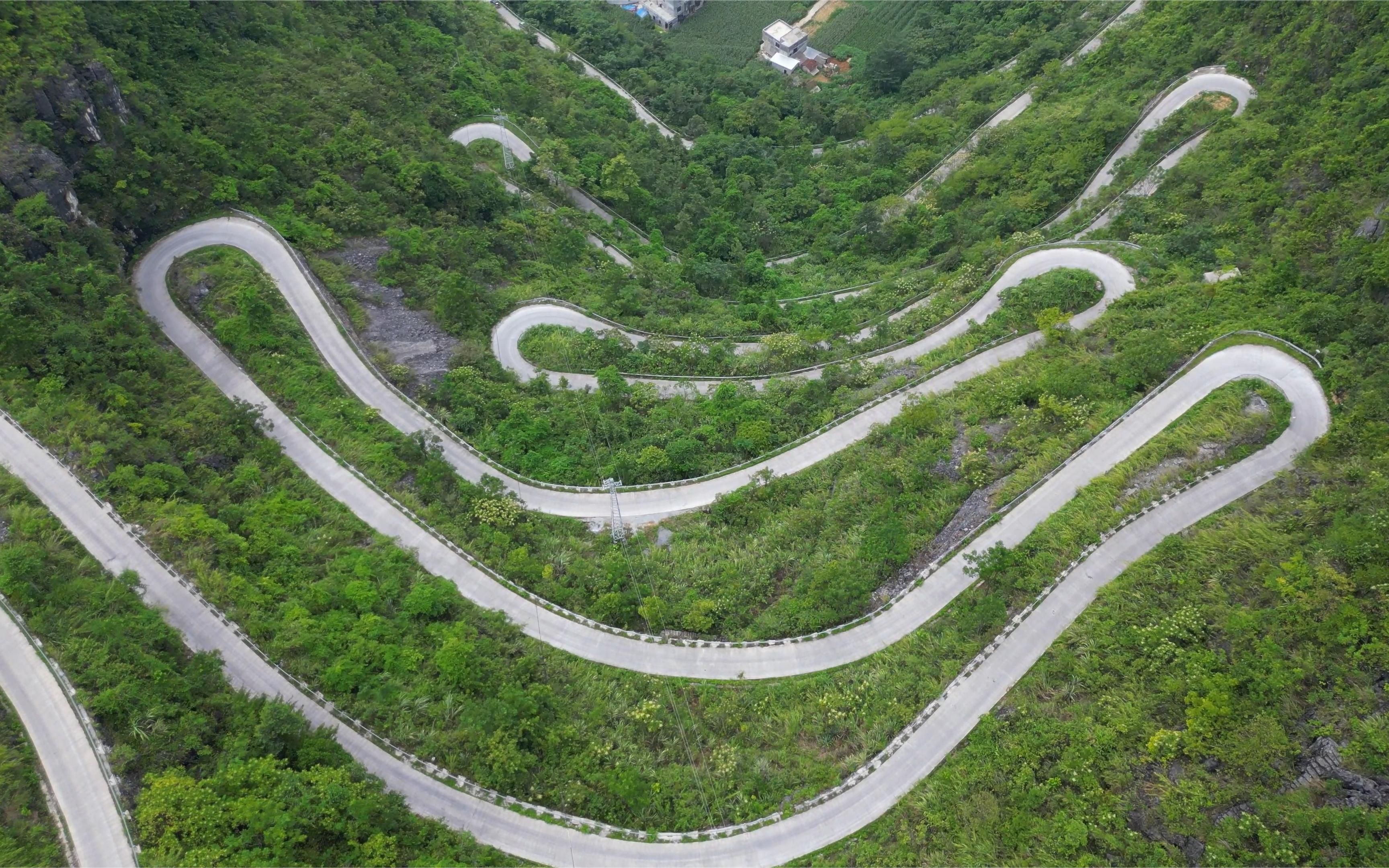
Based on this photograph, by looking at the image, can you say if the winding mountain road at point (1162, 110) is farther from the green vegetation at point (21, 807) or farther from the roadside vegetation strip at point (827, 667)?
the green vegetation at point (21, 807)

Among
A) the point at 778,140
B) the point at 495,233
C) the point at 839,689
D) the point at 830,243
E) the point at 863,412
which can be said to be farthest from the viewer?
the point at 778,140

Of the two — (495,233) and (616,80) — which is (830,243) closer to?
(495,233)

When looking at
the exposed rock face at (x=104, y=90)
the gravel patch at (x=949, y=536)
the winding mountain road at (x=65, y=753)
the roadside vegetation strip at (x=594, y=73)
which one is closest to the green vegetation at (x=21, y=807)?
the winding mountain road at (x=65, y=753)

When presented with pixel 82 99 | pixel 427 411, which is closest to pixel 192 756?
pixel 427 411

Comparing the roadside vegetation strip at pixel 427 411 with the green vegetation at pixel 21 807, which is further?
the roadside vegetation strip at pixel 427 411

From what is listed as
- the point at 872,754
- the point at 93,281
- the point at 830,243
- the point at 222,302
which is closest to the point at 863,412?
the point at 872,754

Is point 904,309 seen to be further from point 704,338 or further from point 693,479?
point 693,479

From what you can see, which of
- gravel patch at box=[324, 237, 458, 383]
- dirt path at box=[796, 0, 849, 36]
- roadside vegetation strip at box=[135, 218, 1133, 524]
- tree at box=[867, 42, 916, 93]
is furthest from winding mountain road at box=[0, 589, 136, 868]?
dirt path at box=[796, 0, 849, 36]
